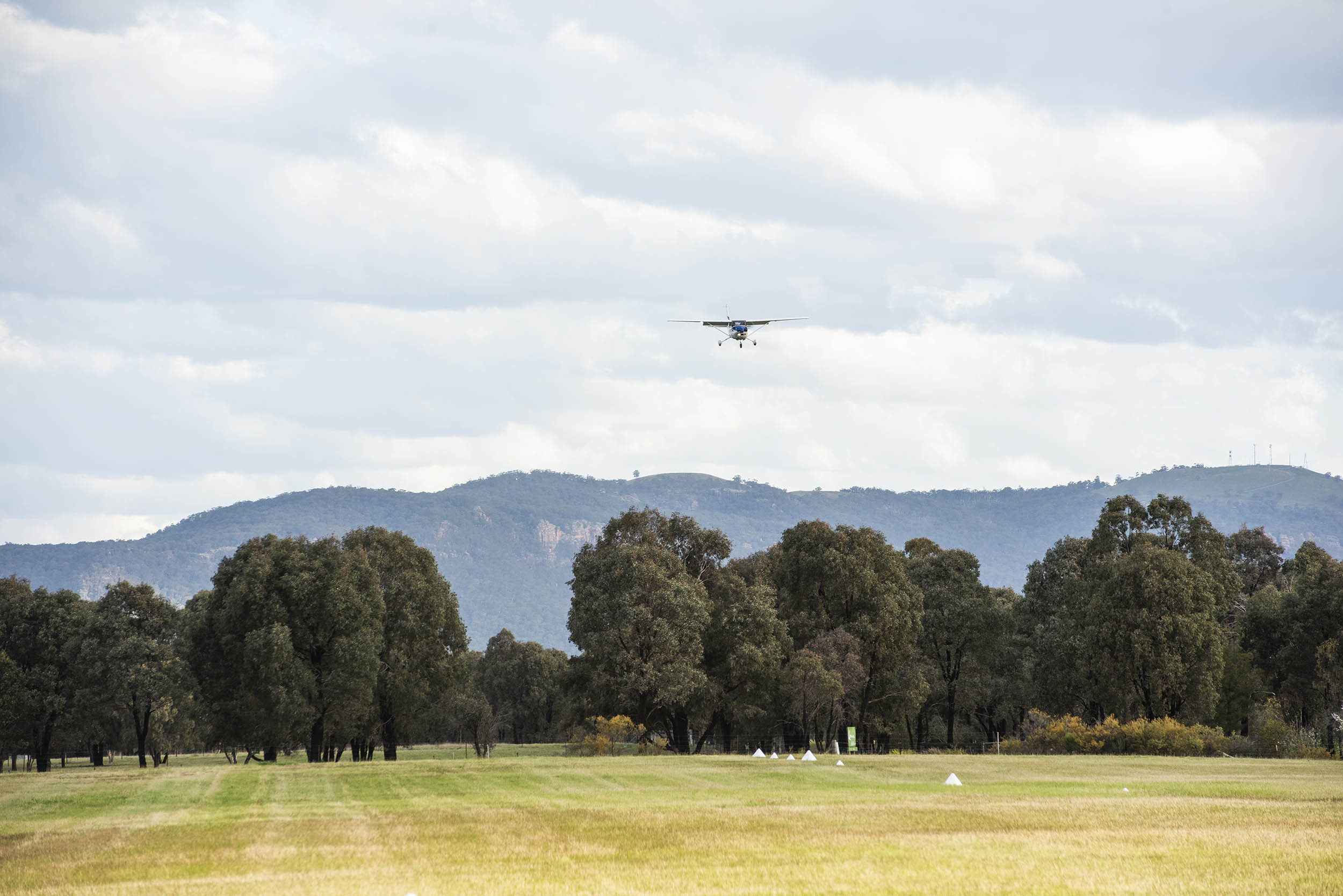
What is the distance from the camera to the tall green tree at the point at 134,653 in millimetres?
78500

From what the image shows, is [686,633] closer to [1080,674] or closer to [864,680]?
[864,680]

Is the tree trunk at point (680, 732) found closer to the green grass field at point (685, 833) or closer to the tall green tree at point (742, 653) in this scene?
the tall green tree at point (742, 653)

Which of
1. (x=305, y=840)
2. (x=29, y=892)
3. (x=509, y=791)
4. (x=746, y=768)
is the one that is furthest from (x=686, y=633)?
(x=29, y=892)

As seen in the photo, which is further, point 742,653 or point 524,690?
point 524,690

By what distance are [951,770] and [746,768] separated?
842 cm

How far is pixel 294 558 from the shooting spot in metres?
67.9

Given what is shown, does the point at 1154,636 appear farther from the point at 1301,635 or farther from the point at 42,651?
the point at 42,651

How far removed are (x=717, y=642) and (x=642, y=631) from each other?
658cm

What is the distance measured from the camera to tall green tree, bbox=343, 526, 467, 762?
72.9 meters

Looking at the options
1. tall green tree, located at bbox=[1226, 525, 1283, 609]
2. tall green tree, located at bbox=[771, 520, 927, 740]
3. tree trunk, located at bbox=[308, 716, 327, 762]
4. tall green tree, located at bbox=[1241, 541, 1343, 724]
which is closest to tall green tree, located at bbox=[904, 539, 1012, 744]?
tall green tree, located at bbox=[771, 520, 927, 740]

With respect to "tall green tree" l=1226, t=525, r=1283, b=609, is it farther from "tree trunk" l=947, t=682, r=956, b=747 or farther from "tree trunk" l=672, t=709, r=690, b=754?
"tree trunk" l=672, t=709, r=690, b=754

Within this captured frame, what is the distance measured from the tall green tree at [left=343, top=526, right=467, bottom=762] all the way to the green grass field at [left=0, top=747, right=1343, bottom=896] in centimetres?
2413

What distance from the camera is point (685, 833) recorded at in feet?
89.7

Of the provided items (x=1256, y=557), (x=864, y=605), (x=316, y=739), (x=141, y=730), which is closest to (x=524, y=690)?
(x=141, y=730)
